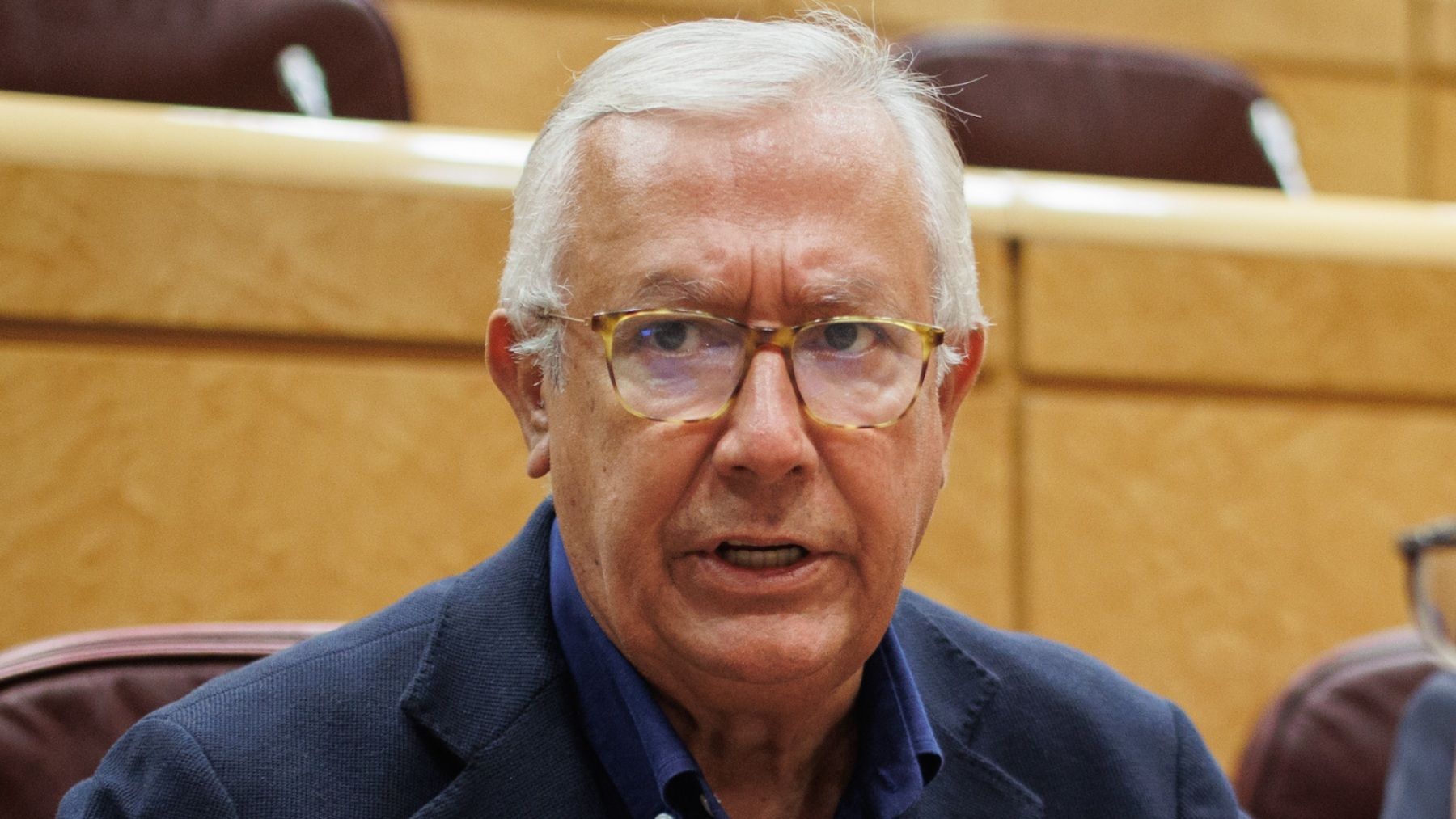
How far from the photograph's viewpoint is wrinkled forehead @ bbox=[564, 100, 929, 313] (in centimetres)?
69

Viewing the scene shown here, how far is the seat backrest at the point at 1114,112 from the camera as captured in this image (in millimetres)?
1548

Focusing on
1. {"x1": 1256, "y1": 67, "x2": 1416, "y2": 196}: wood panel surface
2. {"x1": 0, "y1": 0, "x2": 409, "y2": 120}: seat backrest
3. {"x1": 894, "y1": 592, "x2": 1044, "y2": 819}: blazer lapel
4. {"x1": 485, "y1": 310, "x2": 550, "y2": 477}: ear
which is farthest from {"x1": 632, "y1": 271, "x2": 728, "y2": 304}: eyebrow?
{"x1": 1256, "y1": 67, "x2": 1416, "y2": 196}: wood panel surface

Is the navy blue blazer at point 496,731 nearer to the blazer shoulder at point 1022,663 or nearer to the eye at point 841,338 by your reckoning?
the blazer shoulder at point 1022,663

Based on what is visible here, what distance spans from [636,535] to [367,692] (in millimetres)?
141

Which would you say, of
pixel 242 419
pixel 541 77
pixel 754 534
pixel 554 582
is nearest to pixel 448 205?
pixel 242 419

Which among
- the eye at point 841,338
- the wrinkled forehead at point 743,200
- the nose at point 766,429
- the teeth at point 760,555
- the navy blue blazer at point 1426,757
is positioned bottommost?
the navy blue blazer at point 1426,757

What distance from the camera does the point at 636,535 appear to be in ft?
2.26

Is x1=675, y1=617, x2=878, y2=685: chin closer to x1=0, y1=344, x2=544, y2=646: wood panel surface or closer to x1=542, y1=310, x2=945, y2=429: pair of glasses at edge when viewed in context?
x1=542, y1=310, x2=945, y2=429: pair of glasses at edge

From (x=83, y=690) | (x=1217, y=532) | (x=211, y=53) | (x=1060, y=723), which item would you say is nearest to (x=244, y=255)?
(x=211, y=53)

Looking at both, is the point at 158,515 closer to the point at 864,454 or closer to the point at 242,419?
the point at 242,419

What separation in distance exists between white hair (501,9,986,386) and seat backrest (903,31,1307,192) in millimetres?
765

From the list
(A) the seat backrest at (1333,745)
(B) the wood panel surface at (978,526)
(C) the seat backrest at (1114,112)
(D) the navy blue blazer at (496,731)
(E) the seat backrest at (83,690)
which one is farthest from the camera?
(C) the seat backrest at (1114,112)

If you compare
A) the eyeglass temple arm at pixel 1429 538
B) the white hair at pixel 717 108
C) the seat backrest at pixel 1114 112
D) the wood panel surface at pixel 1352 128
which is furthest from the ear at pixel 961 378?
the wood panel surface at pixel 1352 128

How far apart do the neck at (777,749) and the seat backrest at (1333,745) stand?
46 cm
